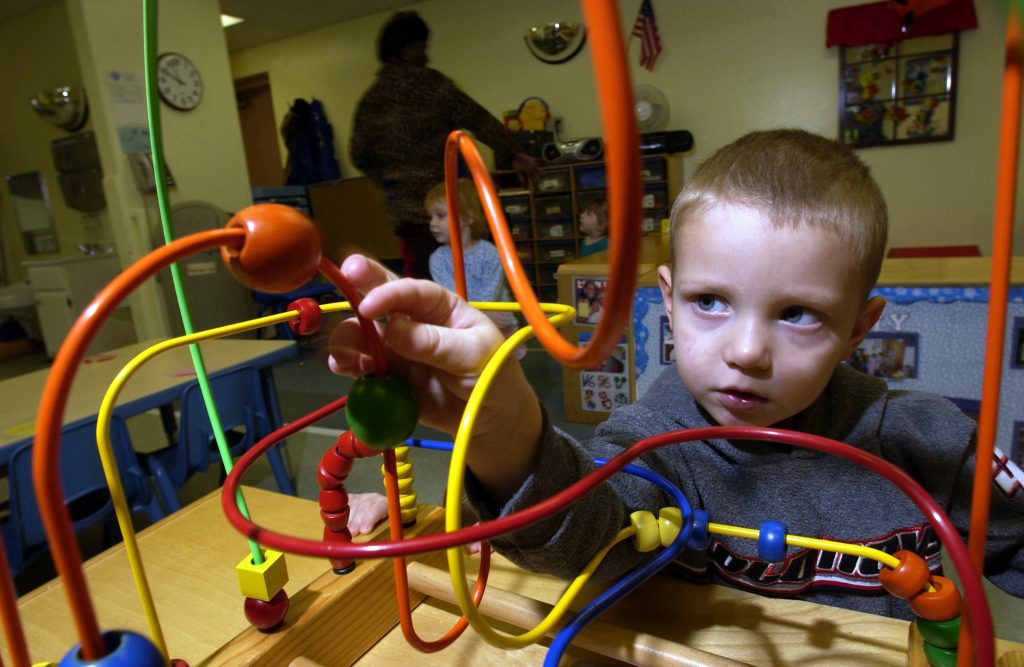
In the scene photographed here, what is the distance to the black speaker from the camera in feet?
11.3

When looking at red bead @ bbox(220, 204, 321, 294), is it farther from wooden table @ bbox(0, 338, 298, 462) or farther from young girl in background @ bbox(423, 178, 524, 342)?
young girl in background @ bbox(423, 178, 524, 342)

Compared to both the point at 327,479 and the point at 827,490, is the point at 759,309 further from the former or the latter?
the point at 327,479

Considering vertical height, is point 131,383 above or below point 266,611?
below

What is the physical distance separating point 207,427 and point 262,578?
3.86 ft

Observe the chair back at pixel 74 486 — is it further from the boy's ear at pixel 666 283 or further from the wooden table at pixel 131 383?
the boy's ear at pixel 666 283

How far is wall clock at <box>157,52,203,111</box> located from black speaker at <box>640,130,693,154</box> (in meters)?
2.38

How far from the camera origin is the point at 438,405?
1.11 feet

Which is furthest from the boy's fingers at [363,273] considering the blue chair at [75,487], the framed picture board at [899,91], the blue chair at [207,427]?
the framed picture board at [899,91]

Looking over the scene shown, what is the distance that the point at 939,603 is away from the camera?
0.31 m

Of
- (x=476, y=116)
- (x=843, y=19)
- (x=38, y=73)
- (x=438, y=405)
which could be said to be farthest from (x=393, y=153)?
(x=38, y=73)

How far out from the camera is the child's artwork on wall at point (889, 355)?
4.48ft

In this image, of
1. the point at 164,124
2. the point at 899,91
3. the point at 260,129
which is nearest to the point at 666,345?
the point at 899,91

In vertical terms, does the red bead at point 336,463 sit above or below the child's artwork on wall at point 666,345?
above

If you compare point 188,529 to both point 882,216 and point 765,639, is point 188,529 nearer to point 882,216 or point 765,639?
point 765,639
